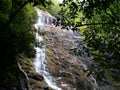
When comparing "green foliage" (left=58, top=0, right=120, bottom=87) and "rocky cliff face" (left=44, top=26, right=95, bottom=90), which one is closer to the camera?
"green foliage" (left=58, top=0, right=120, bottom=87)

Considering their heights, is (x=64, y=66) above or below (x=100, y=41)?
below

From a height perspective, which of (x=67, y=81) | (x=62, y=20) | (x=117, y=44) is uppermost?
(x=62, y=20)

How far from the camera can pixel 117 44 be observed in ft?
22.1

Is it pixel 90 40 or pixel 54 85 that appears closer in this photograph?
pixel 90 40

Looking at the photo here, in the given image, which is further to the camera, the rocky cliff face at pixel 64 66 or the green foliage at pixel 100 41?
the rocky cliff face at pixel 64 66

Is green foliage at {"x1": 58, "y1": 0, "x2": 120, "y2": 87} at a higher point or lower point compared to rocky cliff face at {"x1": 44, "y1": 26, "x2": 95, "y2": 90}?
higher

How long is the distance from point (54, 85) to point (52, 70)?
6.22 feet

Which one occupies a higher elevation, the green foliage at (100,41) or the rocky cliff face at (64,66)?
the green foliage at (100,41)

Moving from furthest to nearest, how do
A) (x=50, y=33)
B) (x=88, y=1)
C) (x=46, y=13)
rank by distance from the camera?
(x=46, y=13)
(x=50, y=33)
(x=88, y=1)

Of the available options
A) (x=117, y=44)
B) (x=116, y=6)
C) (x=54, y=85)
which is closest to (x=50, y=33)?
(x=54, y=85)

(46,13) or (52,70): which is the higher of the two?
(46,13)

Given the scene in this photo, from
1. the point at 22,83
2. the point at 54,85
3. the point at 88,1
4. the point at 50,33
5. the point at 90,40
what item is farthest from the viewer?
the point at 50,33

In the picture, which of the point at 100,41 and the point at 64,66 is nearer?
the point at 100,41

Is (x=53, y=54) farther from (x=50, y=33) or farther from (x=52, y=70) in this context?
(x=50, y=33)
